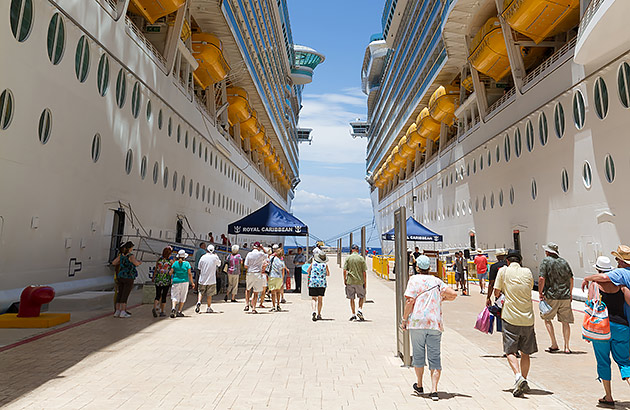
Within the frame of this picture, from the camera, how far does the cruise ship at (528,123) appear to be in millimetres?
12984

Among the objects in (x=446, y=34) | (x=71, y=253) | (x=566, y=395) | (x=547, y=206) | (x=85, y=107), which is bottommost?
(x=566, y=395)

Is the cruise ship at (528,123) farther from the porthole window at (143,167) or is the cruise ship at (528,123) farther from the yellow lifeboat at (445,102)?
the porthole window at (143,167)

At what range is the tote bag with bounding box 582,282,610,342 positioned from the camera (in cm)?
487

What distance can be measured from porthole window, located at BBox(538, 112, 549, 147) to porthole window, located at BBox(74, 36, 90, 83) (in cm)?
1634

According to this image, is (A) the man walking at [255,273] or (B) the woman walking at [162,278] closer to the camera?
(B) the woman walking at [162,278]

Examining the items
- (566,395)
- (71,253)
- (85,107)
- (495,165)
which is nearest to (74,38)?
(85,107)

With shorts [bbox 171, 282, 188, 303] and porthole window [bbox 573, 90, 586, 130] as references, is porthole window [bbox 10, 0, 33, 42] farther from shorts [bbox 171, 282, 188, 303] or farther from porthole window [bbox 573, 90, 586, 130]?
porthole window [bbox 573, 90, 586, 130]

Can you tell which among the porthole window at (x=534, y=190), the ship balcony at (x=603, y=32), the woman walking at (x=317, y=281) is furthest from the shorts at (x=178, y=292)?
the porthole window at (x=534, y=190)

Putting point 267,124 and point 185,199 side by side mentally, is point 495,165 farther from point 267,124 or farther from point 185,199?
point 267,124

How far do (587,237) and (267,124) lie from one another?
39.8 meters

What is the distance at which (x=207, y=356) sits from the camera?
6.75 metres

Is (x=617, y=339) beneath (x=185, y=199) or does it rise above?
beneath

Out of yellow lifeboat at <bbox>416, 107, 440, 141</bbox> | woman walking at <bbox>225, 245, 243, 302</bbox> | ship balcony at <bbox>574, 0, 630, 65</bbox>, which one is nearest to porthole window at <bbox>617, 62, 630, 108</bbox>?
ship balcony at <bbox>574, 0, 630, 65</bbox>

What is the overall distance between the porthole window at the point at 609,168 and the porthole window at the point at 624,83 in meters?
1.65
